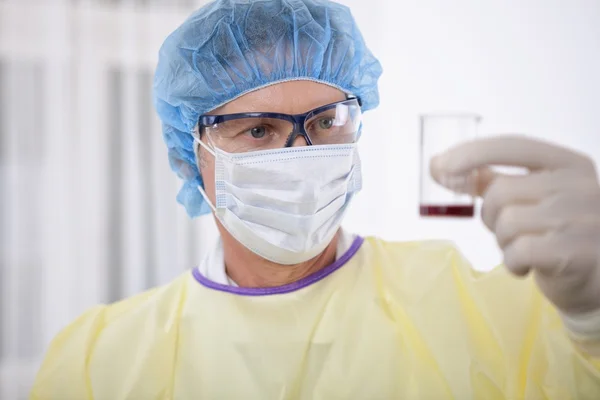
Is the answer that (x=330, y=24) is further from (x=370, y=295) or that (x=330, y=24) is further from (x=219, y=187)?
(x=370, y=295)

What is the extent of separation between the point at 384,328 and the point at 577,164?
1.46 ft

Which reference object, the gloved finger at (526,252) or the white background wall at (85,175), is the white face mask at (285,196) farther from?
the gloved finger at (526,252)

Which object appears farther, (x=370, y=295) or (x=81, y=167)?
(x=81, y=167)

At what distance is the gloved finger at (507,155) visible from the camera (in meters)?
0.53

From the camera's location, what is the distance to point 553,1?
0.86 m

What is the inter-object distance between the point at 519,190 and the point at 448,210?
0.66 ft

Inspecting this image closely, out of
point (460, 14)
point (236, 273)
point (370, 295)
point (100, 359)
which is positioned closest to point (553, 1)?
point (460, 14)

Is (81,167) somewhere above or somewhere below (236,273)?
above

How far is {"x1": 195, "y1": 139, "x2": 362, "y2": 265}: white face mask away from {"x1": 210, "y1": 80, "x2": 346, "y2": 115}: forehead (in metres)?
0.08

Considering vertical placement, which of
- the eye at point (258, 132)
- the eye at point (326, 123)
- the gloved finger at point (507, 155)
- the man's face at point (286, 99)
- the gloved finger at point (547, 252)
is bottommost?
the gloved finger at point (547, 252)

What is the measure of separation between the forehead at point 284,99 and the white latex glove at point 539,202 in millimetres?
356

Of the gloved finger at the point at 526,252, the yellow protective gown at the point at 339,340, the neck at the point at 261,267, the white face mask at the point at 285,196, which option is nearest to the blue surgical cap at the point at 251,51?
the white face mask at the point at 285,196

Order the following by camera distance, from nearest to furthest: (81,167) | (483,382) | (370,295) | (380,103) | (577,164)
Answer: (577,164), (483,382), (370,295), (380,103), (81,167)

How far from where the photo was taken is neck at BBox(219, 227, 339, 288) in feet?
2.95
